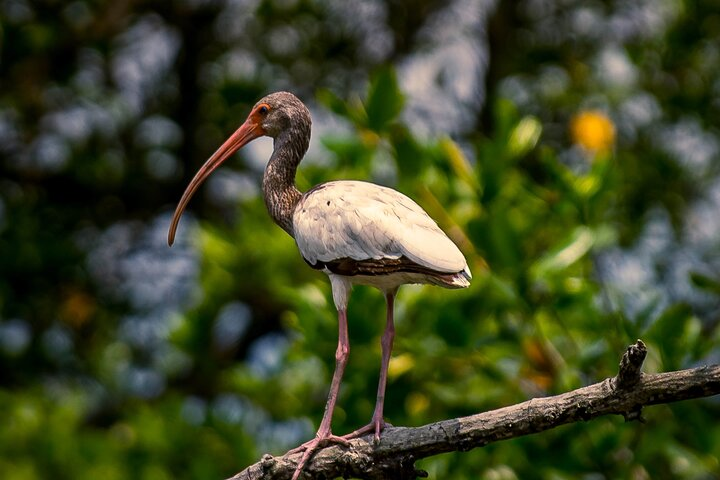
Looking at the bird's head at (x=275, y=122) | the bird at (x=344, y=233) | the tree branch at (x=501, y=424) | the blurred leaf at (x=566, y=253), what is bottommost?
the tree branch at (x=501, y=424)

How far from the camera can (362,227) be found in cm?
297

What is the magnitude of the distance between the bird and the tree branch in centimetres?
4

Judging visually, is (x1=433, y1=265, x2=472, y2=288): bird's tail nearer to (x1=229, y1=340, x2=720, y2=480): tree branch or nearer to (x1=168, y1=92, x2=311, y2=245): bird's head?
(x1=229, y1=340, x2=720, y2=480): tree branch

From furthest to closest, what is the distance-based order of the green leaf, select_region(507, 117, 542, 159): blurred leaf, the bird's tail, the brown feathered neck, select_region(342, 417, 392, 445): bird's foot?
select_region(507, 117, 542, 159): blurred leaf, the green leaf, the brown feathered neck, select_region(342, 417, 392, 445): bird's foot, the bird's tail

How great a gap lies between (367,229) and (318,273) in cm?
266

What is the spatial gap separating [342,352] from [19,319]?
5.53 metres

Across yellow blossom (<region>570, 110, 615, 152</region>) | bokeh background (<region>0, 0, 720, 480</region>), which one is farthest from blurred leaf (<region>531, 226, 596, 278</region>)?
yellow blossom (<region>570, 110, 615, 152</region>)

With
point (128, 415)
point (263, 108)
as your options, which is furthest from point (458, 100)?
point (263, 108)

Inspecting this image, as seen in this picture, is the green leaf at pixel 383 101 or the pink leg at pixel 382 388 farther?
the green leaf at pixel 383 101

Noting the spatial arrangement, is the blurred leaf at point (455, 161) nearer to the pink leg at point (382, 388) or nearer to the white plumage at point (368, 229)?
the pink leg at point (382, 388)

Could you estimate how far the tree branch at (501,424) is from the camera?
2.63 meters

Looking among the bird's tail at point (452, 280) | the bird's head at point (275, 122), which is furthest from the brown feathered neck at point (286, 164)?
the bird's tail at point (452, 280)

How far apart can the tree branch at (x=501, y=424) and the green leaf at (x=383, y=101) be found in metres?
1.64

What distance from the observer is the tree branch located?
8.64ft
